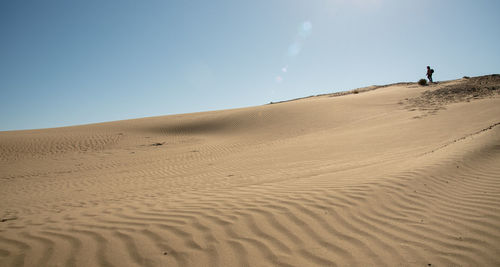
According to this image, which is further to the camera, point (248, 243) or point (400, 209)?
point (400, 209)

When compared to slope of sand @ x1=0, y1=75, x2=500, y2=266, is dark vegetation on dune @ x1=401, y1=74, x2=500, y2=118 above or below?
above

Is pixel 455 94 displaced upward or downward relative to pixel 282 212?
upward

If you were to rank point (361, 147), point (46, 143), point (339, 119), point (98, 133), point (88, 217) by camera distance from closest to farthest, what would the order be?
1. point (88, 217)
2. point (361, 147)
3. point (46, 143)
4. point (339, 119)
5. point (98, 133)

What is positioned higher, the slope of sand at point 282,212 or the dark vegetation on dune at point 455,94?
the dark vegetation on dune at point 455,94

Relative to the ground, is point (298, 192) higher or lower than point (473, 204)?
higher

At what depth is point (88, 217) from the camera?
137 inches

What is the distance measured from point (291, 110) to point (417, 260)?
18.4m

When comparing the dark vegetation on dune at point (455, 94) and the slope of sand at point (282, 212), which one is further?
the dark vegetation on dune at point (455, 94)

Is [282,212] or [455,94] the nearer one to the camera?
[282,212]

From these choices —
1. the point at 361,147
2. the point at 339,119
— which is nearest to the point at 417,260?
the point at 361,147

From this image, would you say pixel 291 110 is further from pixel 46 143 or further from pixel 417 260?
pixel 417 260

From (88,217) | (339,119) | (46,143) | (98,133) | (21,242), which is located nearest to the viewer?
(21,242)

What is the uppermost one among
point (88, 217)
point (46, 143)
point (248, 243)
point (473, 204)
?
point (46, 143)

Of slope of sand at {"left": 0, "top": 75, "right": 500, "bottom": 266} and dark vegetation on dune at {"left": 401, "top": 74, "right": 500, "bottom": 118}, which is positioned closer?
slope of sand at {"left": 0, "top": 75, "right": 500, "bottom": 266}
